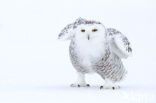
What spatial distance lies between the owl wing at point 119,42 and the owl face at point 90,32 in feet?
0.15

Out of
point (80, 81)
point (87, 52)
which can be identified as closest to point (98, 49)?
point (87, 52)

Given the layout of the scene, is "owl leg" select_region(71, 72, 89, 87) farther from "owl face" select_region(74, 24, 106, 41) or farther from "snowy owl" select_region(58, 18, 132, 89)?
"owl face" select_region(74, 24, 106, 41)

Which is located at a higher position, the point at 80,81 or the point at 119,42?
the point at 119,42

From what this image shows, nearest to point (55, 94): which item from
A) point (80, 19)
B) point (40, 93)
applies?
point (40, 93)

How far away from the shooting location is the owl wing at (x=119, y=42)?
3094 millimetres

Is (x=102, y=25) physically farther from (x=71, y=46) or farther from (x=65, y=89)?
(x=65, y=89)

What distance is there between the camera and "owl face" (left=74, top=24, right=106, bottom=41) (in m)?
3.08

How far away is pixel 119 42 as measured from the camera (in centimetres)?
309

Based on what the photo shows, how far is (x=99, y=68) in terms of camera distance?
3074 mm

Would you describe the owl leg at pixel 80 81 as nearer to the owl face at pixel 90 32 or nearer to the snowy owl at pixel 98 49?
the snowy owl at pixel 98 49

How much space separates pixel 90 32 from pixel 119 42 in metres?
0.16

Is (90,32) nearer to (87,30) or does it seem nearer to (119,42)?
(87,30)

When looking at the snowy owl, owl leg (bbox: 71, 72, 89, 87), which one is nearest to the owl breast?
the snowy owl

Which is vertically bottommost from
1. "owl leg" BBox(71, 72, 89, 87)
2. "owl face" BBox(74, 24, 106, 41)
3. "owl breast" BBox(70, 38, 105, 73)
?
"owl leg" BBox(71, 72, 89, 87)
